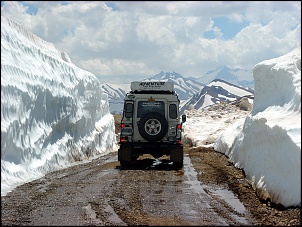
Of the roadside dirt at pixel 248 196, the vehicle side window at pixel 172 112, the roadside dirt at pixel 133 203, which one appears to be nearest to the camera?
the roadside dirt at pixel 133 203

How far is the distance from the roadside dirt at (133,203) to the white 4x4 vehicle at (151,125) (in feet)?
8.65

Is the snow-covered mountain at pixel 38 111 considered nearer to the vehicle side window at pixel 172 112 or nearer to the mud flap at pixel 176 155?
the mud flap at pixel 176 155

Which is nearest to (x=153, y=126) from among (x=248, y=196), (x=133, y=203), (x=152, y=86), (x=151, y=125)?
(x=151, y=125)

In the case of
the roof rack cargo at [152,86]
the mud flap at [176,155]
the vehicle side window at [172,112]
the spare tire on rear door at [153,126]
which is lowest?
the mud flap at [176,155]

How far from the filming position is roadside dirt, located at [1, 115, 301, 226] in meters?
7.87

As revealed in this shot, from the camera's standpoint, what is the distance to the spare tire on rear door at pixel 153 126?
16.7 m

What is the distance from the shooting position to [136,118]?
17.6 meters

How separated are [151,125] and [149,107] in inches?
43.4

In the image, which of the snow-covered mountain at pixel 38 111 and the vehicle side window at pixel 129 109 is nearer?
the snow-covered mountain at pixel 38 111

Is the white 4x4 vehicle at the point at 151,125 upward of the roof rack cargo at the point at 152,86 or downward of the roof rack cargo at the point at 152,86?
downward

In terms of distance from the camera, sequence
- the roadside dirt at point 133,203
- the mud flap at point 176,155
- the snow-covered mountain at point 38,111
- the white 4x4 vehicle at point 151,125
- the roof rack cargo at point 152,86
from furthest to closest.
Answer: the roof rack cargo at point 152,86 < the mud flap at point 176,155 < the white 4x4 vehicle at point 151,125 < the snow-covered mountain at point 38,111 < the roadside dirt at point 133,203

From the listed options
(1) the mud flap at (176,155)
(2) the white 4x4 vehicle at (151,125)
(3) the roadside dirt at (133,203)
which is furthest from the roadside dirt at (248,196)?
(2) the white 4x4 vehicle at (151,125)

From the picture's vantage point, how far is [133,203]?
951 cm

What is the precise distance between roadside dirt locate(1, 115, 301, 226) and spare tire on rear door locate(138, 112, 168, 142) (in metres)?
2.55
